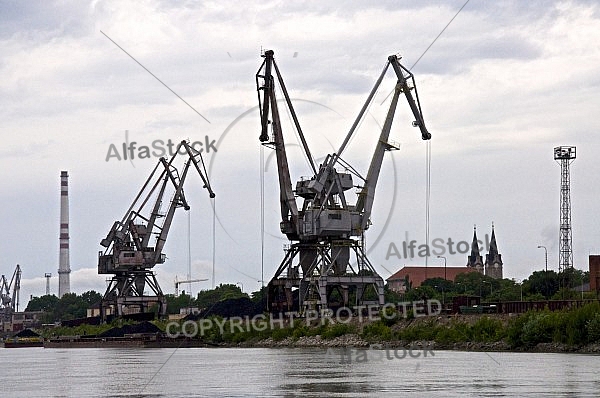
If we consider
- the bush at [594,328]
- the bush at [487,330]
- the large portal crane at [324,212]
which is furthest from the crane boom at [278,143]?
the bush at [594,328]


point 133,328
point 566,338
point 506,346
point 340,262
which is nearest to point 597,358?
point 566,338

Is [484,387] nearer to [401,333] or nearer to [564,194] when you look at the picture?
[401,333]

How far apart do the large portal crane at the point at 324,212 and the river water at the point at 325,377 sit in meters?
31.7

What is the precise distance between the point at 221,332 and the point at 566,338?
53739 mm

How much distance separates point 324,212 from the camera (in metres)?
111

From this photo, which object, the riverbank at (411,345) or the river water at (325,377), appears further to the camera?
the riverbank at (411,345)

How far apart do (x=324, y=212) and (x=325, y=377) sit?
53687 millimetres

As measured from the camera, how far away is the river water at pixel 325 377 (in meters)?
48.4

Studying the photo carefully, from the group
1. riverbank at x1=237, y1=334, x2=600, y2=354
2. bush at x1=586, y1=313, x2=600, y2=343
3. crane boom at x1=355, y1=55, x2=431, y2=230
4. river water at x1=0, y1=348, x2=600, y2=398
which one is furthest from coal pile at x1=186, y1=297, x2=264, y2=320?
bush at x1=586, y1=313, x2=600, y2=343

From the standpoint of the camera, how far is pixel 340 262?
378 ft

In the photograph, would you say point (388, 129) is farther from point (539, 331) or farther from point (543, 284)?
point (543, 284)

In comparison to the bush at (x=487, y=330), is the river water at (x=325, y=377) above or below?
below

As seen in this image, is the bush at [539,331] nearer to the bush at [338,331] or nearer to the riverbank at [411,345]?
the riverbank at [411,345]

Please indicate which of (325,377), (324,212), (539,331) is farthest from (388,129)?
(325,377)
